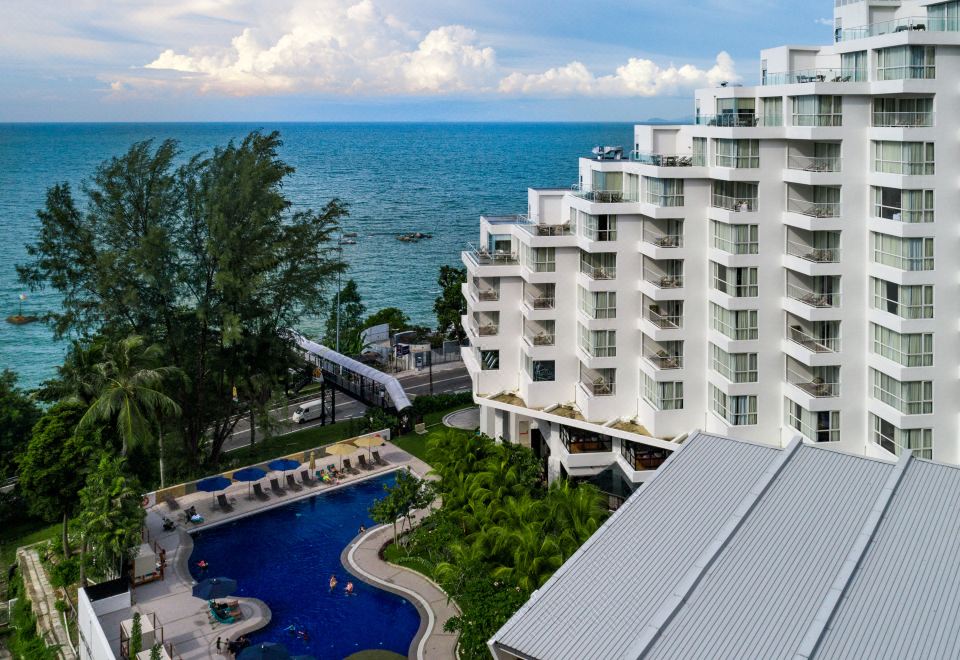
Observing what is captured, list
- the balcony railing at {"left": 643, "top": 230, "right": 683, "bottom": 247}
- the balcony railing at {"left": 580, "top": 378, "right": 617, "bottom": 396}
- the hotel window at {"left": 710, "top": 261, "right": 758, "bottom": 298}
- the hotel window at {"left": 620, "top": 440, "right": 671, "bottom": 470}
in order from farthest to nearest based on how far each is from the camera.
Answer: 1. the balcony railing at {"left": 580, "top": 378, "right": 617, "bottom": 396}
2. the hotel window at {"left": 620, "top": 440, "right": 671, "bottom": 470}
3. the balcony railing at {"left": 643, "top": 230, "right": 683, "bottom": 247}
4. the hotel window at {"left": 710, "top": 261, "right": 758, "bottom": 298}

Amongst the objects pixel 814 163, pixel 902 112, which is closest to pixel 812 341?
pixel 814 163

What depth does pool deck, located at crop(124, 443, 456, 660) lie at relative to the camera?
116 ft

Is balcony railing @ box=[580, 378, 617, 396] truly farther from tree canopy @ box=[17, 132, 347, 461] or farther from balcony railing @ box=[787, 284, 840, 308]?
tree canopy @ box=[17, 132, 347, 461]

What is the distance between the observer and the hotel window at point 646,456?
143 ft

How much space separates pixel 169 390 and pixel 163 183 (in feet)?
39.4

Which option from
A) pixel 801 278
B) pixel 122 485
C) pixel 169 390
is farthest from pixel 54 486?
pixel 801 278

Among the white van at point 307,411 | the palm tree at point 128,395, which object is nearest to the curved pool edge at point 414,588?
the palm tree at point 128,395

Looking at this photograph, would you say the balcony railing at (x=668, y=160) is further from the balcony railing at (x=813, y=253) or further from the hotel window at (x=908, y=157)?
the hotel window at (x=908, y=157)

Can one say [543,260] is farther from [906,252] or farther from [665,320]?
[906,252]

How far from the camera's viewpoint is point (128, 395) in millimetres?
46562

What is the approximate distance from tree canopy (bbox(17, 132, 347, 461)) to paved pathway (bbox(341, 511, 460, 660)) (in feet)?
50.8

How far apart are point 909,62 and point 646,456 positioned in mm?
20171

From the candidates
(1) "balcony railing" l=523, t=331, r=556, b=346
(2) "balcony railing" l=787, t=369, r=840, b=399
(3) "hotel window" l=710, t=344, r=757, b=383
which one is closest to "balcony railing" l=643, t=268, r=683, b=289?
(3) "hotel window" l=710, t=344, r=757, b=383

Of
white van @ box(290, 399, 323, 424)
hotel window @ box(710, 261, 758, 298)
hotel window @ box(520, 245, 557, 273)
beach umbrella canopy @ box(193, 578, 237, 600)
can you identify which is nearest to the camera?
beach umbrella canopy @ box(193, 578, 237, 600)
